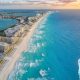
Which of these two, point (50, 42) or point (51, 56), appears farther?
point (50, 42)

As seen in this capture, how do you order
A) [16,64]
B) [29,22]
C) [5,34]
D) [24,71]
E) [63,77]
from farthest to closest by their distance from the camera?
[29,22], [5,34], [16,64], [24,71], [63,77]

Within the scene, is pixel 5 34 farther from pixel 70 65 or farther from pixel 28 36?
pixel 70 65

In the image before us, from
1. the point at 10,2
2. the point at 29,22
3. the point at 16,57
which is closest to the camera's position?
the point at 16,57

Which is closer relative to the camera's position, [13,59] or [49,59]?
[13,59]

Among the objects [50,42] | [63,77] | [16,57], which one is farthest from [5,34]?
[63,77]

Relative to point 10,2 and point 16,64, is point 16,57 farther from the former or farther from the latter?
point 10,2

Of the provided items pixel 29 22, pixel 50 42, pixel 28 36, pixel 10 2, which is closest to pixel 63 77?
pixel 50 42

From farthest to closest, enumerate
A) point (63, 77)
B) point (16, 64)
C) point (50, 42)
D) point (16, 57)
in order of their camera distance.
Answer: point (50, 42)
point (16, 57)
point (16, 64)
point (63, 77)

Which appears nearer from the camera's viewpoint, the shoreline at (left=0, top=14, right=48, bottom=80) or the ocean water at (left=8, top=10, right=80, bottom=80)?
the ocean water at (left=8, top=10, right=80, bottom=80)

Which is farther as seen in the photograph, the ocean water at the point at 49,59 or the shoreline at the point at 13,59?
the shoreline at the point at 13,59
